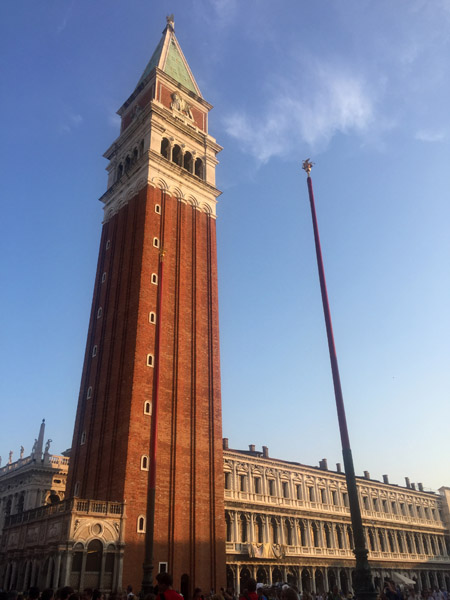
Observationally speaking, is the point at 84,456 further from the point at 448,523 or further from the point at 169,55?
the point at 448,523

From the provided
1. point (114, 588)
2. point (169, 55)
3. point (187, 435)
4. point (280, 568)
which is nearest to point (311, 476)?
point (280, 568)

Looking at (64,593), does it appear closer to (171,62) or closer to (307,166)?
(307,166)

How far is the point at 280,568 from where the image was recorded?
46.9 meters

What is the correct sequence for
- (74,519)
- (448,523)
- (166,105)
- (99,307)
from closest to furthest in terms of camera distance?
1. (74,519)
2. (99,307)
3. (166,105)
4. (448,523)

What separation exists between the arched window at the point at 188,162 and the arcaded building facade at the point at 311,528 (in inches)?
1125

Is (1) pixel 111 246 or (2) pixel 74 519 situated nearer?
(2) pixel 74 519

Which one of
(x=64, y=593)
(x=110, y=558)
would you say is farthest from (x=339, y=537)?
(x=64, y=593)

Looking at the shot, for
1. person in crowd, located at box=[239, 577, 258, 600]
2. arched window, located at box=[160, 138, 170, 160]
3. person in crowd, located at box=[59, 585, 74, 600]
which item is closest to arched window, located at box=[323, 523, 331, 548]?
arched window, located at box=[160, 138, 170, 160]

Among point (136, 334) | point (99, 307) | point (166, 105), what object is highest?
point (166, 105)

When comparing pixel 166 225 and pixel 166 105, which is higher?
pixel 166 105

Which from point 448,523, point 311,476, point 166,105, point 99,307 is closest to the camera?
point 99,307

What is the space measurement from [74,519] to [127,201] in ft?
96.7

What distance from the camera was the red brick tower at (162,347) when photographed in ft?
107

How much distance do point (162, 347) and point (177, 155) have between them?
22241 mm
